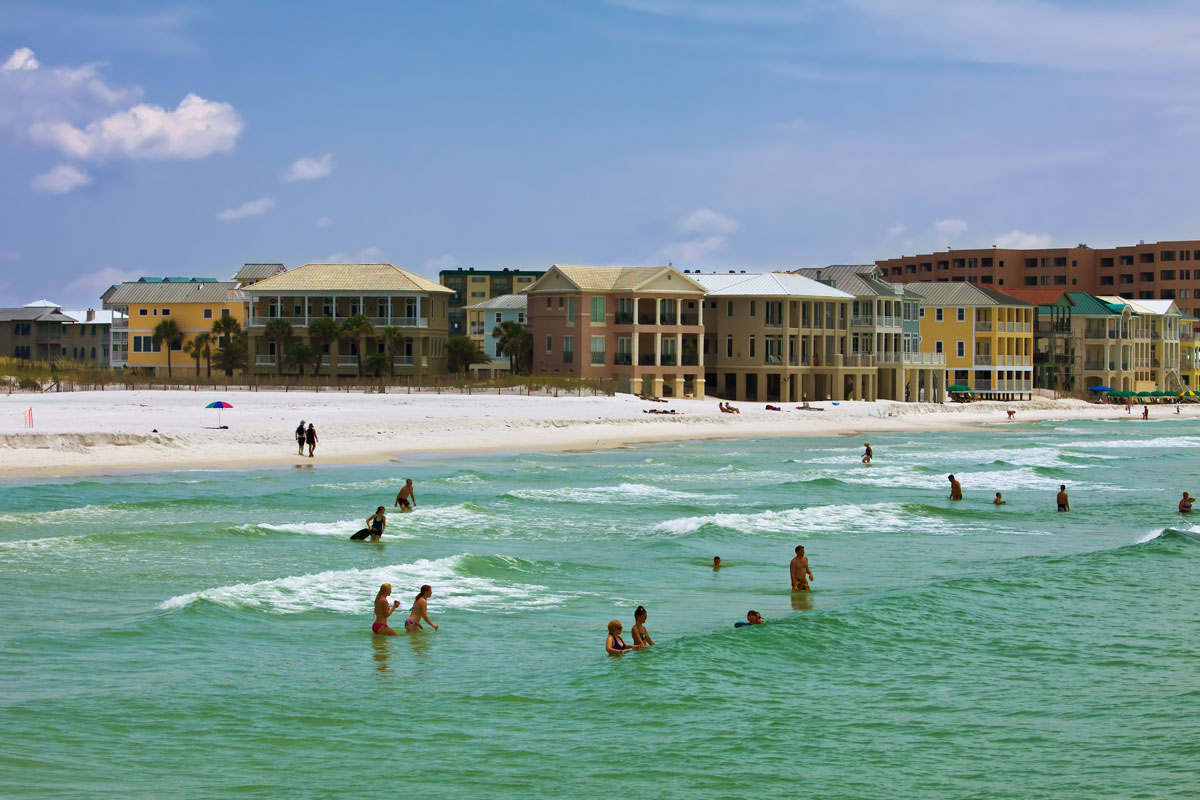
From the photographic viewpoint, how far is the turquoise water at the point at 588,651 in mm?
15352

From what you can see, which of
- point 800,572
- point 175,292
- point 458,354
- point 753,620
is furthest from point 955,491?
point 175,292

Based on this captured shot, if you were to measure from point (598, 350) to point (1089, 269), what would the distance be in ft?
304

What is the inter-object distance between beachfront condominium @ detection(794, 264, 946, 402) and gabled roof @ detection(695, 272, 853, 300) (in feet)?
7.46

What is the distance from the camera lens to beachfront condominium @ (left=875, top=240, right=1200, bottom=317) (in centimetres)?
15162

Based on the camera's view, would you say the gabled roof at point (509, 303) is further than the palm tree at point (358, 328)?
Yes

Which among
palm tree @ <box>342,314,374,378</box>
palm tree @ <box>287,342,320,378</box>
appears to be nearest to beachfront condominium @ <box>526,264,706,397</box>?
palm tree @ <box>342,314,374,378</box>

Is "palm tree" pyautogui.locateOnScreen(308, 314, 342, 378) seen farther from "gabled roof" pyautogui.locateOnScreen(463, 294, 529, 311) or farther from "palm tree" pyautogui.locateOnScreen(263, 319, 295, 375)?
"gabled roof" pyautogui.locateOnScreen(463, 294, 529, 311)

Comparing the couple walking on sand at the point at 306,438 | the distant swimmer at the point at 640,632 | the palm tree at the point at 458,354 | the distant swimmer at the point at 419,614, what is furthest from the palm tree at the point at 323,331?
the distant swimmer at the point at 640,632

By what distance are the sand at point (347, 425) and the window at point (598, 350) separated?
591 cm

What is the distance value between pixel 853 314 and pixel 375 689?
254 ft

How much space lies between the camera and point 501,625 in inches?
884

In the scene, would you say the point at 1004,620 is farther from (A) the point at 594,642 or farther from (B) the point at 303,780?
(B) the point at 303,780

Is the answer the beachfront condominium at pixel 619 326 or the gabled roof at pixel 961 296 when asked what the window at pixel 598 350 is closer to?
the beachfront condominium at pixel 619 326

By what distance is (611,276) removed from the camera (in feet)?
274
